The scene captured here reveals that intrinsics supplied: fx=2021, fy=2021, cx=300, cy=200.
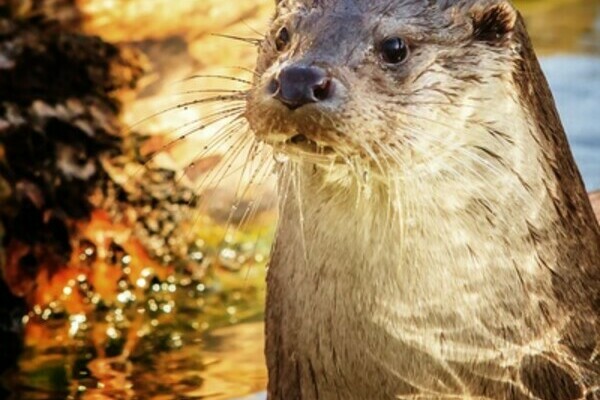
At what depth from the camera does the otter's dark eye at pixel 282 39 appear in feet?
12.9

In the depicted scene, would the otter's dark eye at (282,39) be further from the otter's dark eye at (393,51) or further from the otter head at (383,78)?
the otter's dark eye at (393,51)

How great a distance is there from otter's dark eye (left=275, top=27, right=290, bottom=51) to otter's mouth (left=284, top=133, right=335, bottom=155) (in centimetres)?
32

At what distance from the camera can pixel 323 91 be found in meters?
3.62

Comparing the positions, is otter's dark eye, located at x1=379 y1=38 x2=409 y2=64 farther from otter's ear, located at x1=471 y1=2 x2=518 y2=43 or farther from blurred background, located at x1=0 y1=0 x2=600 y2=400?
blurred background, located at x1=0 y1=0 x2=600 y2=400

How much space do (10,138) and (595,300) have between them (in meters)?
2.25

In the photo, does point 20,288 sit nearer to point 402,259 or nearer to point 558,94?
point 402,259

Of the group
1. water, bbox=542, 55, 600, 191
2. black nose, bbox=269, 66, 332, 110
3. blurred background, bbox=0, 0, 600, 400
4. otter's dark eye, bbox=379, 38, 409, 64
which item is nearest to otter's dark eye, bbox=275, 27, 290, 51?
otter's dark eye, bbox=379, 38, 409, 64

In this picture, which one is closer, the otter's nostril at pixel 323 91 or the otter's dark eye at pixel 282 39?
the otter's nostril at pixel 323 91

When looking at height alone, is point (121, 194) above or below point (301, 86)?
above

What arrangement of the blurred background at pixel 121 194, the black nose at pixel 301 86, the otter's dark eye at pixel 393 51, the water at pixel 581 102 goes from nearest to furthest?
the black nose at pixel 301 86 → the otter's dark eye at pixel 393 51 → the blurred background at pixel 121 194 → the water at pixel 581 102

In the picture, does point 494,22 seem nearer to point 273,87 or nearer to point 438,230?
point 438,230

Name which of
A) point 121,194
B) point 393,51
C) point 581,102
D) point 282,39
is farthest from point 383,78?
point 581,102

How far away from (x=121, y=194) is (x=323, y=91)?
7.95 feet

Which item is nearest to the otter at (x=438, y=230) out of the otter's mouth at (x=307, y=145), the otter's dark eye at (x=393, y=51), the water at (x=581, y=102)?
the otter's dark eye at (x=393, y=51)
